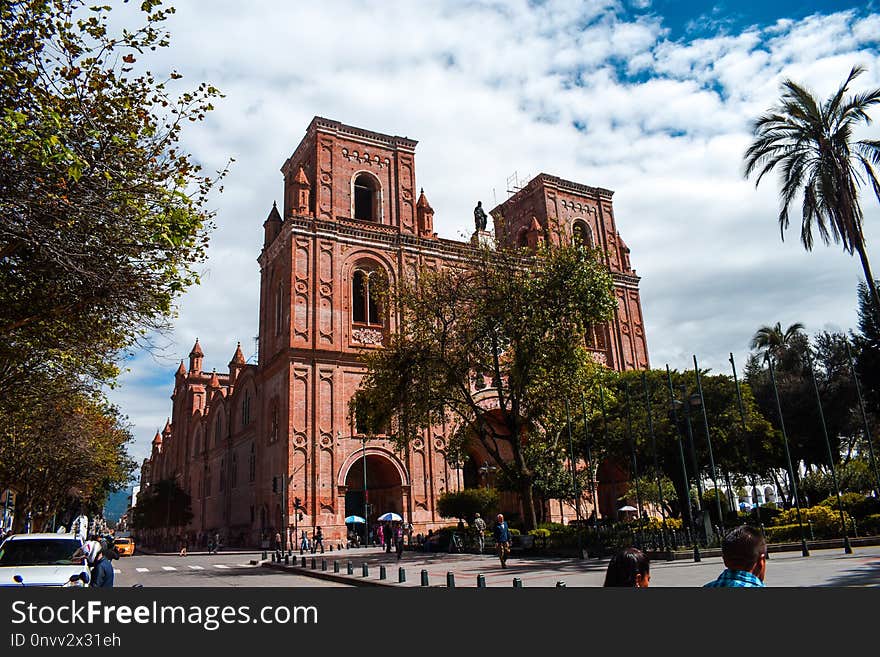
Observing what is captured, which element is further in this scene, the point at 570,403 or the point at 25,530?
the point at 25,530

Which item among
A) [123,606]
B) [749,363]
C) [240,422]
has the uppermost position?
[749,363]

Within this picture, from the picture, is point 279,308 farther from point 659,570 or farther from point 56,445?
point 659,570

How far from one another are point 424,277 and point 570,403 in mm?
7599

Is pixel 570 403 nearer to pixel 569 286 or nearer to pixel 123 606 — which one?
pixel 569 286

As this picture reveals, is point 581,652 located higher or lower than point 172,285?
lower

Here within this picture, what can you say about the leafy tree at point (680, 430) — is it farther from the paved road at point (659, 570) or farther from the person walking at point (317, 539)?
the person walking at point (317, 539)

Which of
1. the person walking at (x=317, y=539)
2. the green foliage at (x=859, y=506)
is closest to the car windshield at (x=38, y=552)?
the person walking at (x=317, y=539)

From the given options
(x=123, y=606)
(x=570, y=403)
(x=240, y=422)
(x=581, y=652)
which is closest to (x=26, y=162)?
(x=123, y=606)

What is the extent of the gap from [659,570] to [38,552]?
13.0m

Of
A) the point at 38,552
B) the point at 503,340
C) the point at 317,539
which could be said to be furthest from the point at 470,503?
the point at 38,552

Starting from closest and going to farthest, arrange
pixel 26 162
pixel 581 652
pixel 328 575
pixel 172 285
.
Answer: pixel 581 652
pixel 26 162
pixel 172 285
pixel 328 575

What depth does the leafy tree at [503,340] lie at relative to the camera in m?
23.1

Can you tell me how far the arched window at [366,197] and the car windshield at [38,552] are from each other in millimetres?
31581

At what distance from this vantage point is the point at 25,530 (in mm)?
42719
